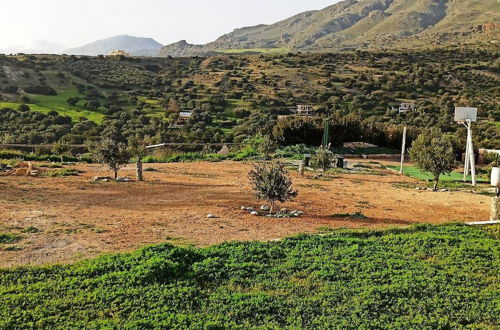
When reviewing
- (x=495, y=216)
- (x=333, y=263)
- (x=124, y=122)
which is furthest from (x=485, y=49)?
(x=333, y=263)

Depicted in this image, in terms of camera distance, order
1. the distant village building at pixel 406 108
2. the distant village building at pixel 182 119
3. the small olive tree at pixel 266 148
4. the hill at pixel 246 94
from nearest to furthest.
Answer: the small olive tree at pixel 266 148 < the hill at pixel 246 94 < the distant village building at pixel 182 119 < the distant village building at pixel 406 108

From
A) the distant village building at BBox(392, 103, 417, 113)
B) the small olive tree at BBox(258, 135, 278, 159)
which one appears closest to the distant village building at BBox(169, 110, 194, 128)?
the small olive tree at BBox(258, 135, 278, 159)

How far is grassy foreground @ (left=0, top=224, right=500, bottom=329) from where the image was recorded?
5.88 m

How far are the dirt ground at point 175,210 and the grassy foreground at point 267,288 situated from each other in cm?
128

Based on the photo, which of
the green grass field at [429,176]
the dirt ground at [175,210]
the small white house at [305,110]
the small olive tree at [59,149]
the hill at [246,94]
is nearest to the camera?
the dirt ground at [175,210]

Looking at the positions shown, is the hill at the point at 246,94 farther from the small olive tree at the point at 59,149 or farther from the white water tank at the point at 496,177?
the white water tank at the point at 496,177

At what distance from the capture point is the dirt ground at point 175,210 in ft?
30.4

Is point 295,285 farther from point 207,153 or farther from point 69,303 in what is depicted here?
point 207,153

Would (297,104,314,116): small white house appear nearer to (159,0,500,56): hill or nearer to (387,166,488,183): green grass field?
(387,166,488,183): green grass field

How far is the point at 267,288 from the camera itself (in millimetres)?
6867

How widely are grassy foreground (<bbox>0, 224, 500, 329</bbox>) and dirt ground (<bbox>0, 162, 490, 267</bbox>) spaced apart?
1278 mm

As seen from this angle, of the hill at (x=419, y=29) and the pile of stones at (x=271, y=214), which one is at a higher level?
the hill at (x=419, y=29)

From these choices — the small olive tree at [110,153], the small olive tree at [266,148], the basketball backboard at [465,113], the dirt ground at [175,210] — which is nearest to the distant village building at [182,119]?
the small olive tree at [266,148]

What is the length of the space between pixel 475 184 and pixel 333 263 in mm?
14209
